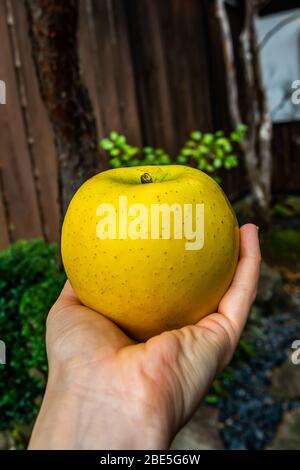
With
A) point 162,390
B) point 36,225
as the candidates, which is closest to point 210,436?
point 36,225

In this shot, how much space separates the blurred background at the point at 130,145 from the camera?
8.29ft

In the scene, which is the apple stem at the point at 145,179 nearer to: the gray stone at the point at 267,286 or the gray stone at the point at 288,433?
the gray stone at the point at 288,433

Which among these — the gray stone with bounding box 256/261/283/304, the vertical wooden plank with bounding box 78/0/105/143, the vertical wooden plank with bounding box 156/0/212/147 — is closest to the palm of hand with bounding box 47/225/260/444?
the vertical wooden plank with bounding box 78/0/105/143

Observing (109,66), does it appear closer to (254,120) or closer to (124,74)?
(124,74)

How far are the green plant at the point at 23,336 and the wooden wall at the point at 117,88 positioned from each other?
0.75 m

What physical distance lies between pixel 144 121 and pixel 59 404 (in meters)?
4.22

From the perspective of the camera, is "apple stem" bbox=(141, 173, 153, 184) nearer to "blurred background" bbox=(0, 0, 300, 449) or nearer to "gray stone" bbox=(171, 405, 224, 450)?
"blurred background" bbox=(0, 0, 300, 449)

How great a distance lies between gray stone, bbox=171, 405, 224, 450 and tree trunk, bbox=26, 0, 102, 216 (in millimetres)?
1612

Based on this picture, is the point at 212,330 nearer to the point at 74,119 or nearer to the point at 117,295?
the point at 117,295

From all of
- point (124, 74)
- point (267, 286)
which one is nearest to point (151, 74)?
point (124, 74)

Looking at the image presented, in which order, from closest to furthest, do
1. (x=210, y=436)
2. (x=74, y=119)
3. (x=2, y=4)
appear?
1. (x=74, y=119)
2. (x=210, y=436)
3. (x=2, y=4)

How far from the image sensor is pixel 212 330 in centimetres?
125

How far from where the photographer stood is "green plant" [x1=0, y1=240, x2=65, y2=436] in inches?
99.5

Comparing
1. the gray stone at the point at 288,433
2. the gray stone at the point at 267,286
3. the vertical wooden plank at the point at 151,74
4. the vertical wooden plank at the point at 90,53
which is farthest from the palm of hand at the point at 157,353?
the vertical wooden plank at the point at 151,74
